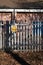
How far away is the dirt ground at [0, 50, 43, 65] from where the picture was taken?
10.8 m

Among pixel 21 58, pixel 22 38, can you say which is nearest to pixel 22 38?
pixel 22 38

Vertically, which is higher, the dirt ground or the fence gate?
the fence gate

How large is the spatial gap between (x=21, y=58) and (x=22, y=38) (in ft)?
7.44

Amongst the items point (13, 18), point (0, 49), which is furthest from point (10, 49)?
point (13, 18)

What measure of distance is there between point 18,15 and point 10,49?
267cm

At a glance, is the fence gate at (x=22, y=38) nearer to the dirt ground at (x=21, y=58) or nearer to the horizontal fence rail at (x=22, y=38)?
the horizontal fence rail at (x=22, y=38)

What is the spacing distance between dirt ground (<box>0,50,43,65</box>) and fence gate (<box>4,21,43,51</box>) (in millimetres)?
551

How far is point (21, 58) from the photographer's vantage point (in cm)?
1155

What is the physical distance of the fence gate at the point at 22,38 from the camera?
13.2 meters

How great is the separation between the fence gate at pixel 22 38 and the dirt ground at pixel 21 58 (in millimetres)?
551

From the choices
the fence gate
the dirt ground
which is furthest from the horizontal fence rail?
the dirt ground

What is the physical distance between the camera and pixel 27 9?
48.6ft

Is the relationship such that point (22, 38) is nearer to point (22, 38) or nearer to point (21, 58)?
point (22, 38)

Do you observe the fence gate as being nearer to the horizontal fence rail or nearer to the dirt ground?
the horizontal fence rail
